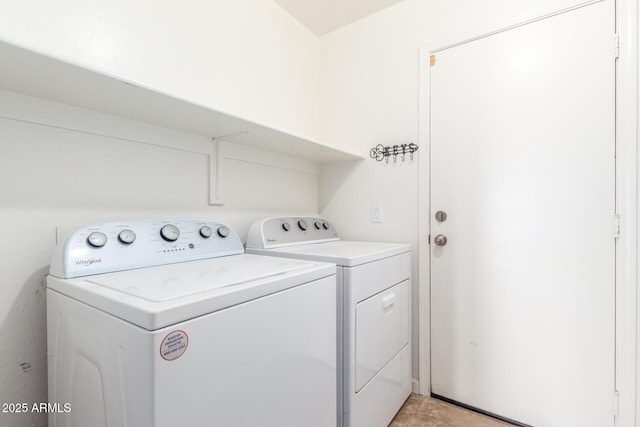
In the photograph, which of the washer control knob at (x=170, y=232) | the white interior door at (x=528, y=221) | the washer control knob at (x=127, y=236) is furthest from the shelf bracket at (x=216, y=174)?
the white interior door at (x=528, y=221)

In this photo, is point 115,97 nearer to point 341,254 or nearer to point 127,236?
point 127,236

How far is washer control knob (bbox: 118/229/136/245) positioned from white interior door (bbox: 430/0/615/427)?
147cm

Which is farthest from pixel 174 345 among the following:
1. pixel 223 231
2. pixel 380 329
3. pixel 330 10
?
pixel 330 10

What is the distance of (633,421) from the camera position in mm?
1270

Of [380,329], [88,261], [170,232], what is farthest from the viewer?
[380,329]

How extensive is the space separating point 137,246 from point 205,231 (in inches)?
11.1

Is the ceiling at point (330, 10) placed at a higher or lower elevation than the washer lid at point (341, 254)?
higher

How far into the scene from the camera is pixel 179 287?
0.76m

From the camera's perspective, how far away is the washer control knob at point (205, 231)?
4.18 ft

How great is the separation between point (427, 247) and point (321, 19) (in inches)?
64.5

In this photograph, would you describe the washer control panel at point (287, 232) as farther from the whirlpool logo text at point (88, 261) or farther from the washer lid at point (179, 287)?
the whirlpool logo text at point (88, 261)

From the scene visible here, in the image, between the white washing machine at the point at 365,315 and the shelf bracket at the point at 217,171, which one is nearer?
the white washing machine at the point at 365,315

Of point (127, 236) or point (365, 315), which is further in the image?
point (365, 315)

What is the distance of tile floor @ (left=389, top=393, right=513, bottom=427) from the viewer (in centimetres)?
150
